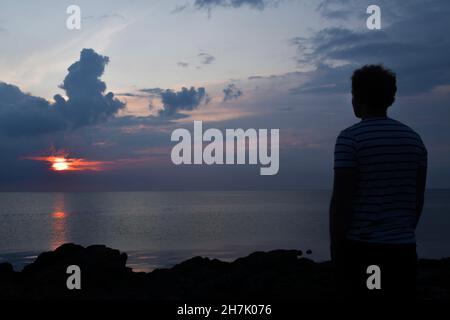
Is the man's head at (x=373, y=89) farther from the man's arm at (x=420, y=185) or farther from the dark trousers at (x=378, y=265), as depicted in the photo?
the dark trousers at (x=378, y=265)

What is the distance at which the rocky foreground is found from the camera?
14.8m

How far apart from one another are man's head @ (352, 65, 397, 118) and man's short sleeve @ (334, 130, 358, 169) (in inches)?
14.3

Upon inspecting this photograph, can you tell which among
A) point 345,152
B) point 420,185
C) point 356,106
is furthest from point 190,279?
point 345,152

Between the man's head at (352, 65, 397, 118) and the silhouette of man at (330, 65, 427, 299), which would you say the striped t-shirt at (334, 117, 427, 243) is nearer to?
the silhouette of man at (330, 65, 427, 299)

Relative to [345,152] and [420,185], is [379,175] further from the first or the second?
[420,185]

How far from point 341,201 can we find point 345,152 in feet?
1.20

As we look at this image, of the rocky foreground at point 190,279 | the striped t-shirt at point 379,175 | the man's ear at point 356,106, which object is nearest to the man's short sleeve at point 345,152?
the striped t-shirt at point 379,175

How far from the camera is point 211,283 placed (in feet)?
53.9

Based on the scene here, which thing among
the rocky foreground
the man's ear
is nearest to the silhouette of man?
the man's ear

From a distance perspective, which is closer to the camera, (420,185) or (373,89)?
(373,89)

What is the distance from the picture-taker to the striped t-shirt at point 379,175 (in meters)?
3.79

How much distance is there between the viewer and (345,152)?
12.4 feet

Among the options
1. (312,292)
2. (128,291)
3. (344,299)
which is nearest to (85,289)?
(128,291)

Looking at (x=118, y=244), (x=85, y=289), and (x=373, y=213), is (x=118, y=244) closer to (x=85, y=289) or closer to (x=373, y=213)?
(x=85, y=289)
